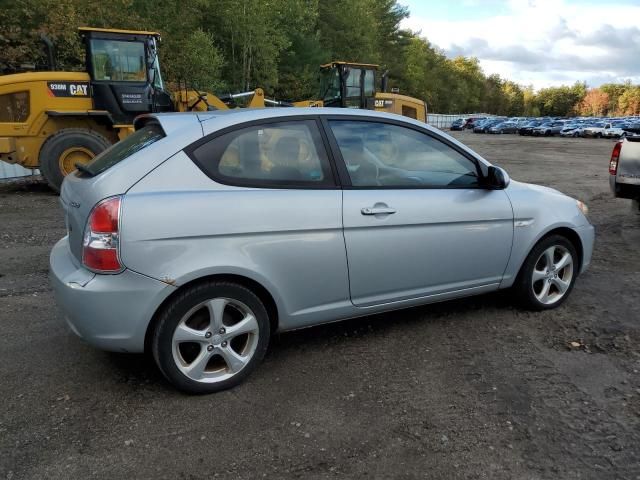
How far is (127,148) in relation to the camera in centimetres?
340

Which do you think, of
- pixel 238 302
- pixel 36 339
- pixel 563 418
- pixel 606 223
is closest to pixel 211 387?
pixel 238 302

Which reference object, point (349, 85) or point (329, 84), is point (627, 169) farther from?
point (329, 84)

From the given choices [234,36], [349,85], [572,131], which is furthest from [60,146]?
[572,131]

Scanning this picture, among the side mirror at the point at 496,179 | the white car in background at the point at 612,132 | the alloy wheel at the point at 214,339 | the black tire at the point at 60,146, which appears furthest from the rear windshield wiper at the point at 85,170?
the white car in background at the point at 612,132

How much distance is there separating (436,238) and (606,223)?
5703mm

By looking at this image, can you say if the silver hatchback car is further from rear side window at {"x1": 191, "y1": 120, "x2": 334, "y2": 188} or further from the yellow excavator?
the yellow excavator

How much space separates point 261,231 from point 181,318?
663 mm

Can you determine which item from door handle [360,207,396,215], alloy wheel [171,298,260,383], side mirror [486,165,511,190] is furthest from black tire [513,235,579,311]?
alloy wheel [171,298,260,383]

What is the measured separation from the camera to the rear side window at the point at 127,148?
3236 mm

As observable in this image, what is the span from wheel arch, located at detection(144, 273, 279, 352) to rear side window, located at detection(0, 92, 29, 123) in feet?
30.0

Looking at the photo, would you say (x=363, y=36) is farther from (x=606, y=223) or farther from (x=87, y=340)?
(x=87, y=340)

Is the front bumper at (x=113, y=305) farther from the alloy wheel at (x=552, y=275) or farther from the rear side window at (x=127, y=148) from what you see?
the alloy wheel at (x=552, y=275)

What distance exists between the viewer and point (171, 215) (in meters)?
2.96

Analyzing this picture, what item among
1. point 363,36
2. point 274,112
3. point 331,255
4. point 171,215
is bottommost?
point 331,255
